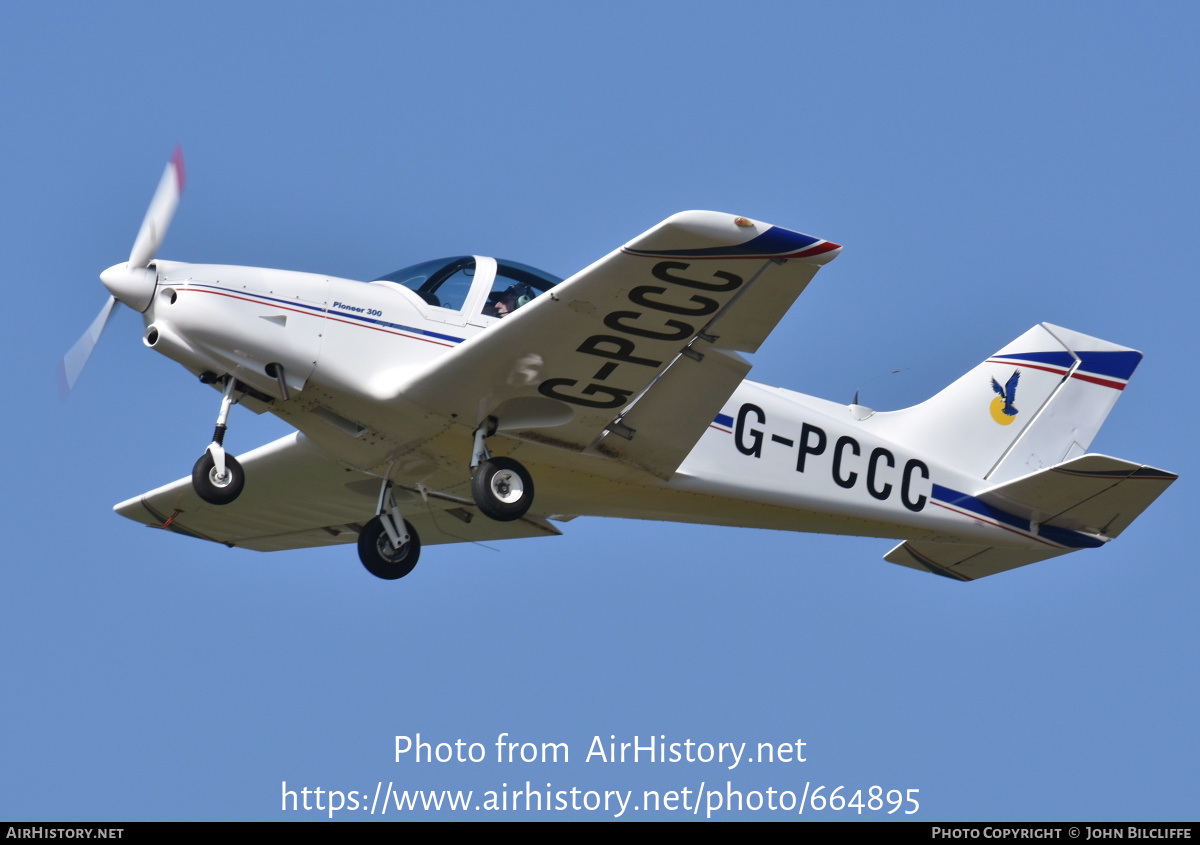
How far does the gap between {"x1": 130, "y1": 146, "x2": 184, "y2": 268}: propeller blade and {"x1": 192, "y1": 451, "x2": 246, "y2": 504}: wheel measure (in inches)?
61.7

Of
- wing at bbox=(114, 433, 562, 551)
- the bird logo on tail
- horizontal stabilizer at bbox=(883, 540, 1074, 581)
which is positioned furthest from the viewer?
the bird logo on tail

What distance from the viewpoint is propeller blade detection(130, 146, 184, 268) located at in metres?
11.2

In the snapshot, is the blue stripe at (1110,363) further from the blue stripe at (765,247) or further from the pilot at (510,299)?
the pilot at (510,299)

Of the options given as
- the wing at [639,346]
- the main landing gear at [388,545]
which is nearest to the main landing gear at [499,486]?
the wing at [639,346]

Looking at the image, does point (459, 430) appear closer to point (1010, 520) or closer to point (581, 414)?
point (581, 414)

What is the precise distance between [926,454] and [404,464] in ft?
15.8

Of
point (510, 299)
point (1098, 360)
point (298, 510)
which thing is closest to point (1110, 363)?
point (1098, 360)

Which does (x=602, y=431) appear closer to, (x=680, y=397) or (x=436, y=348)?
(x=680, y=397)

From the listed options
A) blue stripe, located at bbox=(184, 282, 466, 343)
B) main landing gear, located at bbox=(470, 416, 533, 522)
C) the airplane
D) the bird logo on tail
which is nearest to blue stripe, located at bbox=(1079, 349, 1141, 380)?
the bird logo on tail

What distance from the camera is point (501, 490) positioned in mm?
11383

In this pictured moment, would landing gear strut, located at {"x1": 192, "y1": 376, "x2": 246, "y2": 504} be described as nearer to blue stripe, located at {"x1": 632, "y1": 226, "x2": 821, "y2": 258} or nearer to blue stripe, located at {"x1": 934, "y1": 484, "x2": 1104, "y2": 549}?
blue stripe, located at {"x1": 632, "y1": 226, "x2": 821, "y2": 258}

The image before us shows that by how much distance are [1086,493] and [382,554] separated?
20.2ft

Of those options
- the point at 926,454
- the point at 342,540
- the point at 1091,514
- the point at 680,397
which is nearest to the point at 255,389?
the point at 680,397

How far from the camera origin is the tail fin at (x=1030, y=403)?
14242 millimetres
